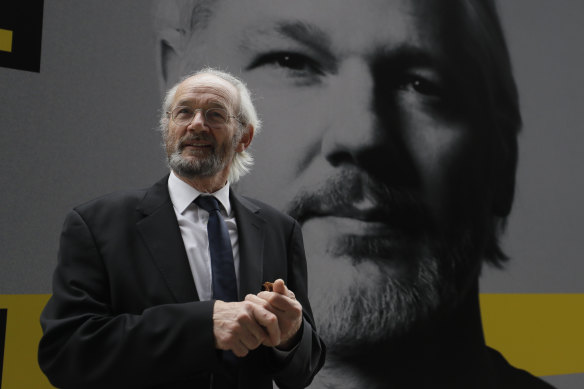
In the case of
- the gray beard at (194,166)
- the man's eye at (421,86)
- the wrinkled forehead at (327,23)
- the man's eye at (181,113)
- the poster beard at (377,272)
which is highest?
the wrinkled forehead at (327,23)

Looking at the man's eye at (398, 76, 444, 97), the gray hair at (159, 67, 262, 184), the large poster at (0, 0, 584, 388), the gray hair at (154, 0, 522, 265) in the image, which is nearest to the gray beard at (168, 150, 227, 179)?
the gray hair at (159, 67, 262, 184)

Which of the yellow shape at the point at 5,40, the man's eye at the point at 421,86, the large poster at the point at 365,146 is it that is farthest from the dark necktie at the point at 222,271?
the man's eye at the point at 421,86

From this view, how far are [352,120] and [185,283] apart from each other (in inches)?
62.7

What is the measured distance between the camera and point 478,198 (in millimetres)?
2750

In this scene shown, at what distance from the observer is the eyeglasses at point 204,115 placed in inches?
47.8

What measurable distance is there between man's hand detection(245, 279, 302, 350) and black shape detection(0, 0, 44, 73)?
1.48m

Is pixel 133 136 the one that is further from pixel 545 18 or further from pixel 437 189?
pixel 545 18

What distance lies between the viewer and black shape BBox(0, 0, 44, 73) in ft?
6.23

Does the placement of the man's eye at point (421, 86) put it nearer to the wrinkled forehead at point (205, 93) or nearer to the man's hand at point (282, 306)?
the wrinkled forehead at point (205, 93)

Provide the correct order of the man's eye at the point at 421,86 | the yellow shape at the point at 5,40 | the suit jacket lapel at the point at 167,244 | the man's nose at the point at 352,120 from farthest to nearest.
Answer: the man's eye at the point at 421,86
the man's nose at the point at 352,120
the yellow shape at the point at 5,40
the suit jacket lapel at the point at 167,244

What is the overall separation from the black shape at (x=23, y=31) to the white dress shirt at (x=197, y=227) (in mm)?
1085

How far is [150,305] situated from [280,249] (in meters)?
0.35

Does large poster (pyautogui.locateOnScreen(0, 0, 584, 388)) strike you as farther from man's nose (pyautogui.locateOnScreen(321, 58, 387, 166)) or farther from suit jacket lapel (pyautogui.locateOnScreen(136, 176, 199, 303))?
suit jacket lapel (pyautogui.locateOnScreen(136, 176, 199, 303))

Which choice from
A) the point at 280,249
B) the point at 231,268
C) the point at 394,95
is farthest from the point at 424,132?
the point at 231,268
